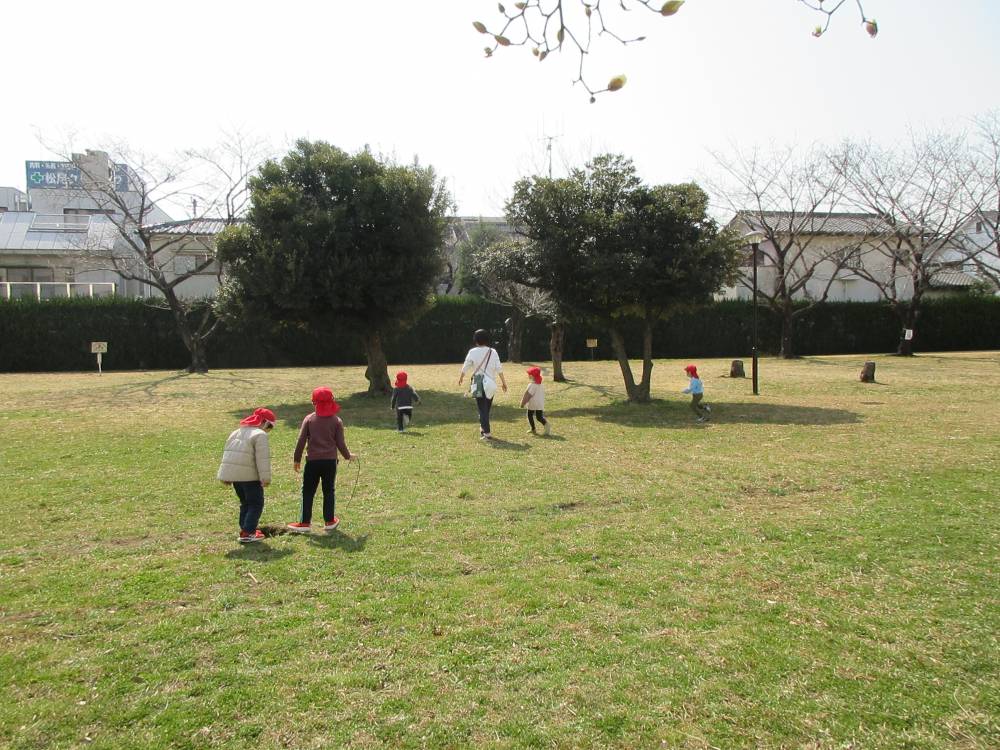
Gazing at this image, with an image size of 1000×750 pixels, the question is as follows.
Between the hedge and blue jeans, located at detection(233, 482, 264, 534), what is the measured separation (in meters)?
16.9

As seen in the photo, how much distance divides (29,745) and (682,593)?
356 centimetres

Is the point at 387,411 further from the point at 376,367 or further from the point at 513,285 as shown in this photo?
the point at 513,285

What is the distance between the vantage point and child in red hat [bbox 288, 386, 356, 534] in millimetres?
6355

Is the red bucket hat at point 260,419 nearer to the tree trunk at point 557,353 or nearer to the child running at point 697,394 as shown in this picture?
the child running at point 697,394

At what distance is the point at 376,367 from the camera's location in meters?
18.4

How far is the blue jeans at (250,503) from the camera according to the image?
6.00 meters

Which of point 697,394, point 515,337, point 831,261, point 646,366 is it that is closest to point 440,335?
point 515,337

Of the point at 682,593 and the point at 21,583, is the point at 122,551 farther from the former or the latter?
the point at 682,593

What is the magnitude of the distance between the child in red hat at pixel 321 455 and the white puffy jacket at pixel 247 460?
1.23 feet

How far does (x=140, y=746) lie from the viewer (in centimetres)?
302

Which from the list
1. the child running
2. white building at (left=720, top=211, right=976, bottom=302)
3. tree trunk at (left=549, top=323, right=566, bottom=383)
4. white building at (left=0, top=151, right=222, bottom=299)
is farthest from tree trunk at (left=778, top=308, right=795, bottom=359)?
white building at (left=0, top=151, right=222, bottom=299)

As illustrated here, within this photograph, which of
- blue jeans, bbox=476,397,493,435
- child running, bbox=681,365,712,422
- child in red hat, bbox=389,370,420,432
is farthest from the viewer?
child running, bbox=681,365,712,422

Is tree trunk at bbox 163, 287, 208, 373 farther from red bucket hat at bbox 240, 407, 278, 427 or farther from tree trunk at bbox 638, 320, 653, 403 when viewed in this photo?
red bucket hat at bbox 240, 407, 278, 427

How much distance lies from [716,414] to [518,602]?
1095 cm
